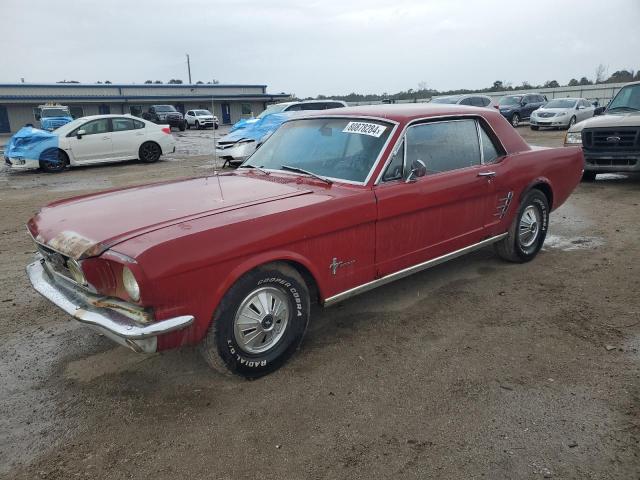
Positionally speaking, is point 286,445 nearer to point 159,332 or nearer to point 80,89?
point 159,332

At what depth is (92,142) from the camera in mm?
13625

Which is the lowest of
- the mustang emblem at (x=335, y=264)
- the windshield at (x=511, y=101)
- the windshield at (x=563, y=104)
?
the mustang emblem at (x=335, y=264)

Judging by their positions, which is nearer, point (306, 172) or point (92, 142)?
point (306, 172)

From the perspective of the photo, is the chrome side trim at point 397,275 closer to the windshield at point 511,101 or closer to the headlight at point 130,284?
the headlight at point 130,284

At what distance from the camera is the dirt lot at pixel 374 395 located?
2453mm

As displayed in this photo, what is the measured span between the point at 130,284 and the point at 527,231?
4.10m

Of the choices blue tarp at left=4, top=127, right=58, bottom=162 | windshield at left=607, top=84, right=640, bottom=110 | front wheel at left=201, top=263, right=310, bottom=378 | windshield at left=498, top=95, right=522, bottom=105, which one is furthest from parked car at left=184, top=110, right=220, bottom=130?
front wheel at left=201, top=263, right=310, bottom=378

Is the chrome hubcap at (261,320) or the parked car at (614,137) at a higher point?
the parked car at (614,137)

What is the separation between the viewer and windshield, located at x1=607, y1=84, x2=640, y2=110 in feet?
30.7

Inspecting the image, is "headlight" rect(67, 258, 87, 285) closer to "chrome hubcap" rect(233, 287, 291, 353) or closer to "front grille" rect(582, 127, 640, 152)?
"chrome hubcap" rect(233, 287, 291, 353)

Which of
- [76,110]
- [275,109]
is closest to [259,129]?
[275,109]

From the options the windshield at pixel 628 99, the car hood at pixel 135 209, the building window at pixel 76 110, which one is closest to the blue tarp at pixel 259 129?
the windshield at pixel 628 99

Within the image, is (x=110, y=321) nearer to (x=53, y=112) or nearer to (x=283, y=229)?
(x=283, y=229)

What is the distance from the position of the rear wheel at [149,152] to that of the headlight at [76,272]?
1266 centimetres
